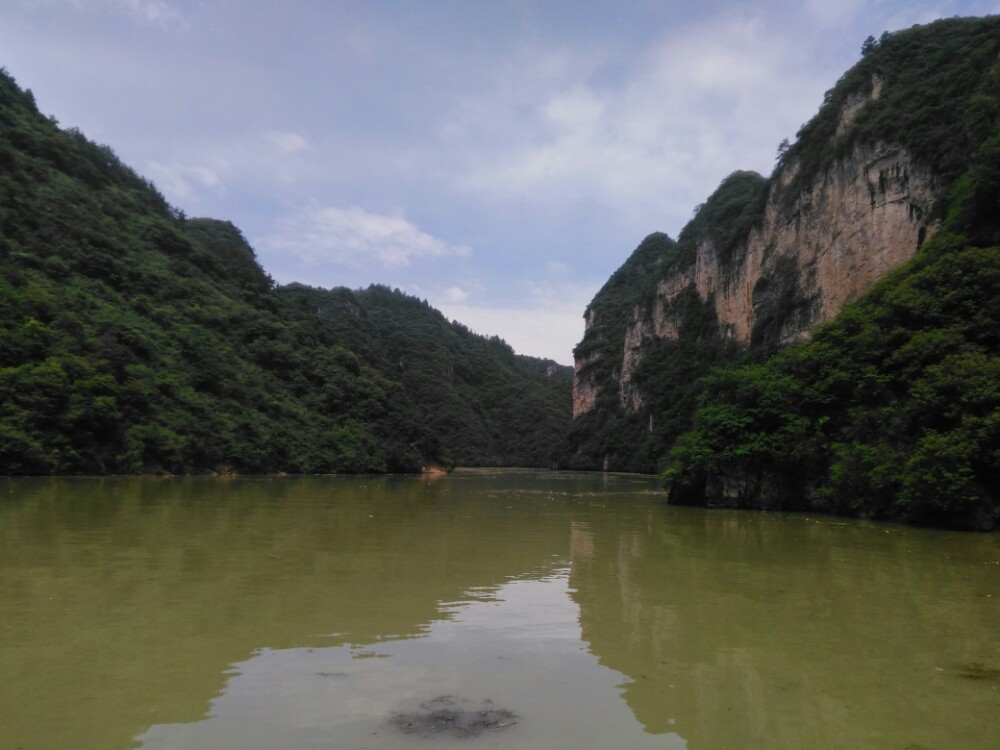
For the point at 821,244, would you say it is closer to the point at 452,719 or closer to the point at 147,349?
the point at 147,349

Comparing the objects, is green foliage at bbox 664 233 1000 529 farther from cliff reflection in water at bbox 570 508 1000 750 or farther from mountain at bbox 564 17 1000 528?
cliff reflection in water at bbox 570 508 1000 750

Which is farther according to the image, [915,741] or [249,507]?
[249,507]

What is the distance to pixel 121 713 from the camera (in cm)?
409

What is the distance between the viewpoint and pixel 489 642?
19.5ft

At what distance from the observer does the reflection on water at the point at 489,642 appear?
4.09 metres

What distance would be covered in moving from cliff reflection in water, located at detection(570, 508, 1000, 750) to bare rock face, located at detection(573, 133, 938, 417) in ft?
92.8

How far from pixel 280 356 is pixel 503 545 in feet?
174

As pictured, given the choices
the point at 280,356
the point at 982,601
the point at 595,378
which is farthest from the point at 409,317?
the point at 982,601

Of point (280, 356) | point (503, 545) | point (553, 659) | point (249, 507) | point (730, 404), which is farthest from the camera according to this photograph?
point (280, 356)

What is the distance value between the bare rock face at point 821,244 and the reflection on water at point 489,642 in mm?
29355

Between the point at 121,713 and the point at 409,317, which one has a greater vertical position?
the point at 409,317

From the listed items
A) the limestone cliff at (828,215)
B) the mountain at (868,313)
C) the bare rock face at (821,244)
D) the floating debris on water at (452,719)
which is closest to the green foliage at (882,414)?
the mountain at (868,313)

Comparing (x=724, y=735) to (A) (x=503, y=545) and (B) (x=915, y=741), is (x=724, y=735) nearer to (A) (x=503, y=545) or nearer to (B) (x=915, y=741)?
(B) (x=915, y=741)

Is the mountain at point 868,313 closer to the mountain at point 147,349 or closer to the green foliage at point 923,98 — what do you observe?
the green foliage at point 923,98
